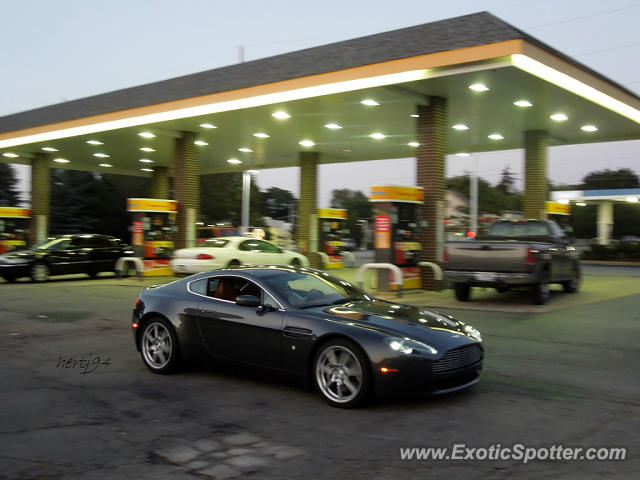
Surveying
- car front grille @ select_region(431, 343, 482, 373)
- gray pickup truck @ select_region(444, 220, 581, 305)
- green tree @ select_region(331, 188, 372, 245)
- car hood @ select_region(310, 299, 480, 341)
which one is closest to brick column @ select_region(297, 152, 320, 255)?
gray pickup truck @ select_region(444, 220, 581, 305)

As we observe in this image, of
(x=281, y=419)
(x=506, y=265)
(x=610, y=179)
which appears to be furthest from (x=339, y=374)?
(x=610, y=179)

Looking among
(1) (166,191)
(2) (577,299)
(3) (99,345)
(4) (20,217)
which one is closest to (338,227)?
(1) (166,191)

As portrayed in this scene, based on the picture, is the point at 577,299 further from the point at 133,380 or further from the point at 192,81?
the point at 192,81

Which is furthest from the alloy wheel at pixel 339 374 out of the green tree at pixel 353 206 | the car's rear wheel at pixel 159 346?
the green tree at pixel 353 206

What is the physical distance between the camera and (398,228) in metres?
16.8

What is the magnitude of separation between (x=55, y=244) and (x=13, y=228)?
959 centimetres

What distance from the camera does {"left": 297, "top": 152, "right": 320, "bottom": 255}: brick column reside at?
30047 millimetres

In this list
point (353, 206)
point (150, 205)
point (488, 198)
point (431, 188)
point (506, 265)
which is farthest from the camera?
point (353, 206)

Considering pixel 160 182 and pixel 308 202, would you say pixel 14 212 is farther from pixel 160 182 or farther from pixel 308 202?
pixel 308 202

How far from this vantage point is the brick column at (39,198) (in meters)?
30.7

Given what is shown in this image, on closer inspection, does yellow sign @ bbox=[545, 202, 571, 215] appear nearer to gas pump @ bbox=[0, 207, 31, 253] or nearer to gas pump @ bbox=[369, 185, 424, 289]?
gas pump @ bbox=[369, 185, 424, 289]

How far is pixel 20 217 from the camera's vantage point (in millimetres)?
29812

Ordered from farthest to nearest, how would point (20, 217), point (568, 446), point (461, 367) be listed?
point (20, 217) < point (461, 367) < point (568, 446)

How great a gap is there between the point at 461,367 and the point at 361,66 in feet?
39.3
